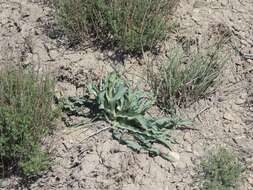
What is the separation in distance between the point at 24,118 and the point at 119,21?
4.09ft

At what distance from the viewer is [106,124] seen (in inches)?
152

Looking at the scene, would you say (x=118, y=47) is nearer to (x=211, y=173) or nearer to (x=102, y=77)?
(x=102, y=77)

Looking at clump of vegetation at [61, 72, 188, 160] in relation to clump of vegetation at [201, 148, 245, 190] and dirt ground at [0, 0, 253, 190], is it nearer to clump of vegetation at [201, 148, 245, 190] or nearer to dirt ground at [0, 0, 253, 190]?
dirt ground at [0, 0, 253, 190]

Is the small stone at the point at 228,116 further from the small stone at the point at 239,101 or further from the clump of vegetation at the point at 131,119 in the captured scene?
A: the clump of vegetation at the point at 131,119

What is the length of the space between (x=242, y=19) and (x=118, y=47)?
1164 mm

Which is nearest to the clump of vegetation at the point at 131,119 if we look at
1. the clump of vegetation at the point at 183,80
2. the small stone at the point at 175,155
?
the small stone at the point at 175,155

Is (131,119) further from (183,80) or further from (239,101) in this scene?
(239,101)

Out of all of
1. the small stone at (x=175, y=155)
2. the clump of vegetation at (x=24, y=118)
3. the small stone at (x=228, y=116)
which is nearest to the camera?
the clump of vegetation at (x=24, y=118)

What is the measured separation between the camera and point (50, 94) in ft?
12.5

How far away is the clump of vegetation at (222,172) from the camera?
348cm

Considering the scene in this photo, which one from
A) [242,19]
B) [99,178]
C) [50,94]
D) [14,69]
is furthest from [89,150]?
[242,19]

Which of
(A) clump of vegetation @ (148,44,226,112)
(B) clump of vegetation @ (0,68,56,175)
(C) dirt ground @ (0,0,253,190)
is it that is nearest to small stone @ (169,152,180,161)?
(C) dirt ground @ (0,0,253,190)

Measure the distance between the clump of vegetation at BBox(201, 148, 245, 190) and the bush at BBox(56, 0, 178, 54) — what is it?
1.17 metres

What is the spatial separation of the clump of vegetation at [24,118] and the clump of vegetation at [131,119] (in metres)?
0.32
